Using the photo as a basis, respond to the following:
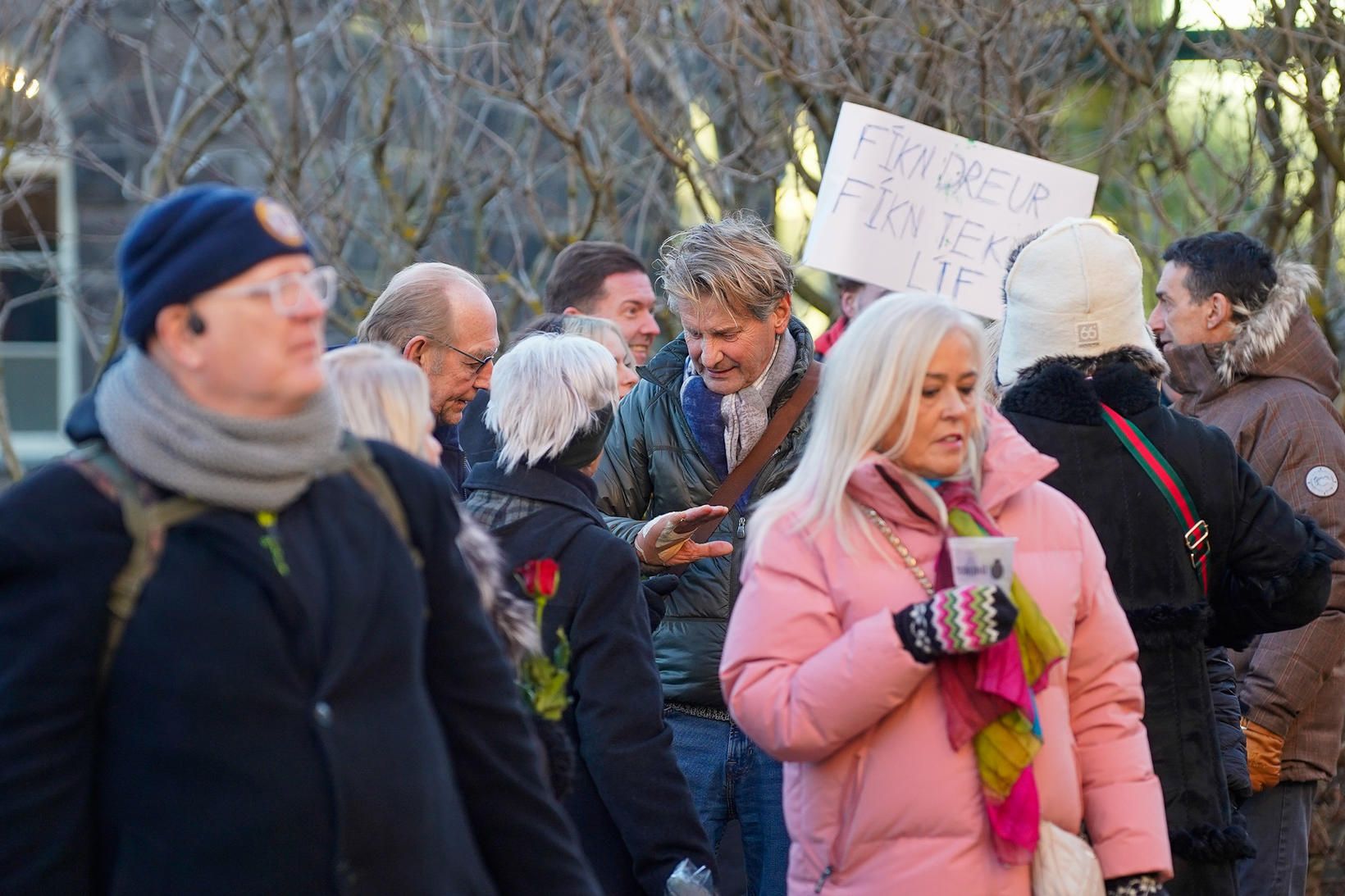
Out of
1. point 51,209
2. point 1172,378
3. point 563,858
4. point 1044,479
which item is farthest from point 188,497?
point 51,209

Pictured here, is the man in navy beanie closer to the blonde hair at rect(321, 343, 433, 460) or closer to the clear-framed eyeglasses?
the clear-framed eyeglasses

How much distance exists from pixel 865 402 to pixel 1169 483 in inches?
35.3

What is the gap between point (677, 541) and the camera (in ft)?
13.7

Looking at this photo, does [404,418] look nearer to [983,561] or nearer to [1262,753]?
[983,561]

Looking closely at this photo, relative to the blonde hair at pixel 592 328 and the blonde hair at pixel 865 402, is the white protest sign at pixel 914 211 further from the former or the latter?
the blonde hair at pixel 865 402

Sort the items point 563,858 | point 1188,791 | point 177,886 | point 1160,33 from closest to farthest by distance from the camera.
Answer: point 177,886 → point 563,858 → point 1188,791 → point 1160,33

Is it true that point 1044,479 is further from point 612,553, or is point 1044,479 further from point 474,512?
point 474,512

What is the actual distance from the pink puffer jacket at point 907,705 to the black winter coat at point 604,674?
506 mm

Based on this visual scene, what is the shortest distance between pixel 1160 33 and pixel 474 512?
537 cm

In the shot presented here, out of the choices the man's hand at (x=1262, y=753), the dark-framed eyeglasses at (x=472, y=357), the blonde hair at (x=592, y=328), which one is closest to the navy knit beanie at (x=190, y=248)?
the dark-framed eyeglasses at (x=472, y=357)

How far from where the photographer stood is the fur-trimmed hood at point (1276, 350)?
15.8 feet

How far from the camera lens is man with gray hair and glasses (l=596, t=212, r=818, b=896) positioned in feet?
14.4

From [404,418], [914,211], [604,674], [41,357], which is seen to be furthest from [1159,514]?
[41,357]

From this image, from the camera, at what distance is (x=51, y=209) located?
16.5m
